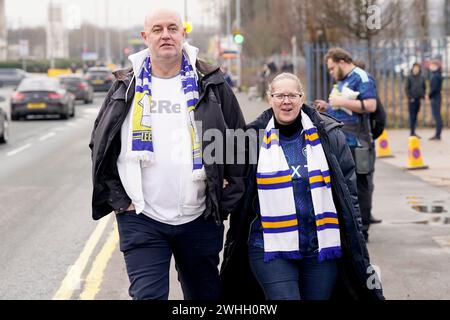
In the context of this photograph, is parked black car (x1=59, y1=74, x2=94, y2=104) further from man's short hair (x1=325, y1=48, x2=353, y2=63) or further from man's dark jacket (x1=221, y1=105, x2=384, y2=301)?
man's dark jacket (x1=221, y1=105, x2=384, y2=301)

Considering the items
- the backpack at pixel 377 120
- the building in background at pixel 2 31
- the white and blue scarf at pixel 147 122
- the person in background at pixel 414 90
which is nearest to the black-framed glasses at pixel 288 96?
the white and blue scarf at pixel 147 122

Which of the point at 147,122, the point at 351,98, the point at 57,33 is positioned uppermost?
the point at 57,33

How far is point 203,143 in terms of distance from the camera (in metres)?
4.58

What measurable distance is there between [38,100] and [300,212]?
25.7 m

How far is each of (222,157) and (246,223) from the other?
37 centimetres

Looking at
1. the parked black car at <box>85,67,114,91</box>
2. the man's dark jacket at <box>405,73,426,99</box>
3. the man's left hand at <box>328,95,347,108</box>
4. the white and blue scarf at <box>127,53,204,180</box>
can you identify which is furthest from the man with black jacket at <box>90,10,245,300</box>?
the parked black car at <box>85,67,114,91</box>

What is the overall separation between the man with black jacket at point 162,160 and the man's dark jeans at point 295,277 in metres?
0.32

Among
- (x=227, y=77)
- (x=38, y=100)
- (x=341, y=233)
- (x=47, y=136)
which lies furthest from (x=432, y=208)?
(x=38, y=100)

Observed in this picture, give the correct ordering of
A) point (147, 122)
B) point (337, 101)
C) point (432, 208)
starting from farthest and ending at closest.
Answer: point (432, 208)
point (337, 101)
point (147, 122)

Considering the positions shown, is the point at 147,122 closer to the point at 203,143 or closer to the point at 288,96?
the point at 203,143

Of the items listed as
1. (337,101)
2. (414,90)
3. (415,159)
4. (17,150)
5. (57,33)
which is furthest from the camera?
(57,33)

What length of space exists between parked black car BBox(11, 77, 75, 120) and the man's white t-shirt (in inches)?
996

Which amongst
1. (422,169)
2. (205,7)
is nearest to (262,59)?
(205,7)

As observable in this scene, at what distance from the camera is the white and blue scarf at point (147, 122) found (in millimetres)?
4516
